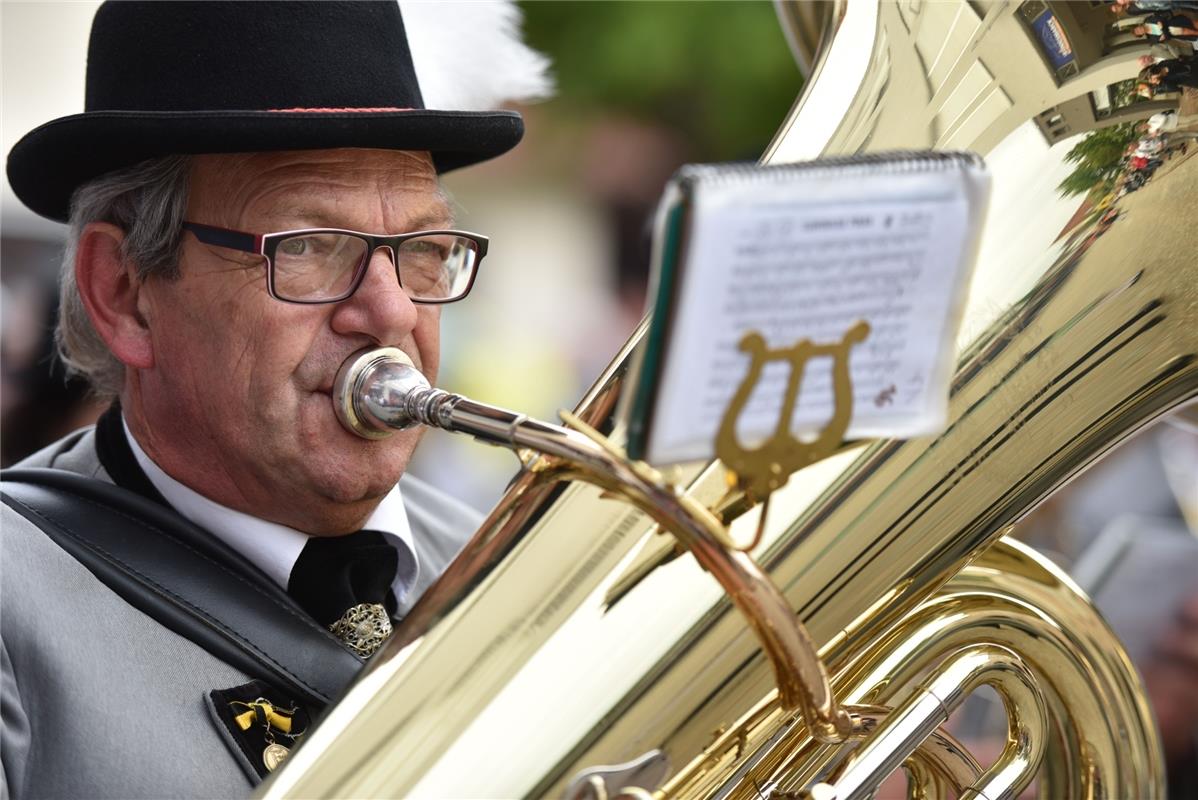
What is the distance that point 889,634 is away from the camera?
5.58 ft

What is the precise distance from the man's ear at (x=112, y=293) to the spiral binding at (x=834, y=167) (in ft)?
3.83

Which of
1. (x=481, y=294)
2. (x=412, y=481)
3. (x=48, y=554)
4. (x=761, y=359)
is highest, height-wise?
(x=761, y=359)

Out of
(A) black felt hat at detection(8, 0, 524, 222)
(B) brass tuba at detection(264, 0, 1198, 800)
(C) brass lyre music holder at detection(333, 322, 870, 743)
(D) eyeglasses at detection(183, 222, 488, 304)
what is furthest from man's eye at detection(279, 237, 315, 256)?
(B) brass tuba at detection(264, 0, 1198, 800)

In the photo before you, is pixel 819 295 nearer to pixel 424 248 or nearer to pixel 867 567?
pixel 867 567

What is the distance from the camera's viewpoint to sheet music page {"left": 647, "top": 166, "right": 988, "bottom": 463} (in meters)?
0.98

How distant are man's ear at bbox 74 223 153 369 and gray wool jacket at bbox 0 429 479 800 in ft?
0.96

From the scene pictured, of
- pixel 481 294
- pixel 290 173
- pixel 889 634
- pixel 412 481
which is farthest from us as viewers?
pixel 481 294

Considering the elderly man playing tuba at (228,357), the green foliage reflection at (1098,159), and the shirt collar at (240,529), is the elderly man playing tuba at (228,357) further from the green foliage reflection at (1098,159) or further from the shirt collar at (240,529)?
the green foliage reflection at (1098,159)

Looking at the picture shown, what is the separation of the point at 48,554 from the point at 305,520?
0.32m

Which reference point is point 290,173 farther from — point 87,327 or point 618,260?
point 618,260

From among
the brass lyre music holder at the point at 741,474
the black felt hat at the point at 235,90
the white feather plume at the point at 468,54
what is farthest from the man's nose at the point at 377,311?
the white feather plume at the point at 468,54

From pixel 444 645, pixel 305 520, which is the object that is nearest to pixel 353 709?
pixel 444 645

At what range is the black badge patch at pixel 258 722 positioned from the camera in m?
1.68

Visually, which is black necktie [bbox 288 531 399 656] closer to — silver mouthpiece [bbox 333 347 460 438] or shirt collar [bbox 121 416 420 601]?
shirt collar [bbox 121 416 420 601]
